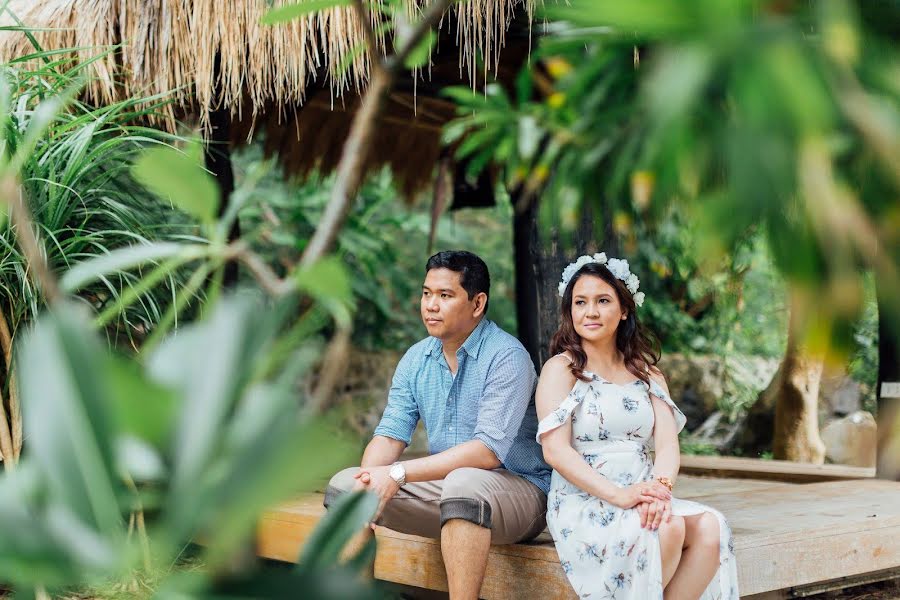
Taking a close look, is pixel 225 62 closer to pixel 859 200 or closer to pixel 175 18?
pixel 175 18

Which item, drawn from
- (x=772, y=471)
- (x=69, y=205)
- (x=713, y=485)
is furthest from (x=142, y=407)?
(x=772, y=471)

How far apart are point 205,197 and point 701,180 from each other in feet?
1.09

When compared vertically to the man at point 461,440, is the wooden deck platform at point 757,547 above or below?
below

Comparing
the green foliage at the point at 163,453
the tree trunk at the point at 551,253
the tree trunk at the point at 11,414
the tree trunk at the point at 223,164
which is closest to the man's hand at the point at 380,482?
the tree trunk at the point at 11,414

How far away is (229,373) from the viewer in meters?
0.61

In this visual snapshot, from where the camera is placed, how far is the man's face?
277 cm

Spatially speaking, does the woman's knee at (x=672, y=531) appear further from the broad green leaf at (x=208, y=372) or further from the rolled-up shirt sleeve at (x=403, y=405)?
the broad green leaf at (x=208, y=372)

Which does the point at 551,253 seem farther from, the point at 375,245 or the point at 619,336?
the point at 375,245

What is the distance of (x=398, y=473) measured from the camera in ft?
8.43

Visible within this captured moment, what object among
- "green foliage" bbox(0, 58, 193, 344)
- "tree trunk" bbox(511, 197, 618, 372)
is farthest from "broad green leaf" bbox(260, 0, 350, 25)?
"tree trunk" bbox(511, 197, 618, 372)

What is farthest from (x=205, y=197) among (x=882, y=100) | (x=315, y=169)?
(x=315, y=169)

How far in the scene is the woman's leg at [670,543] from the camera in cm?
237

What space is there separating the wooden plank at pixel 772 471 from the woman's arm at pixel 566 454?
2.31m

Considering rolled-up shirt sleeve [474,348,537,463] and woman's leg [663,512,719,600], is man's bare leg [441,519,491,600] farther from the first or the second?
woman's leg [663,512,719,600]
